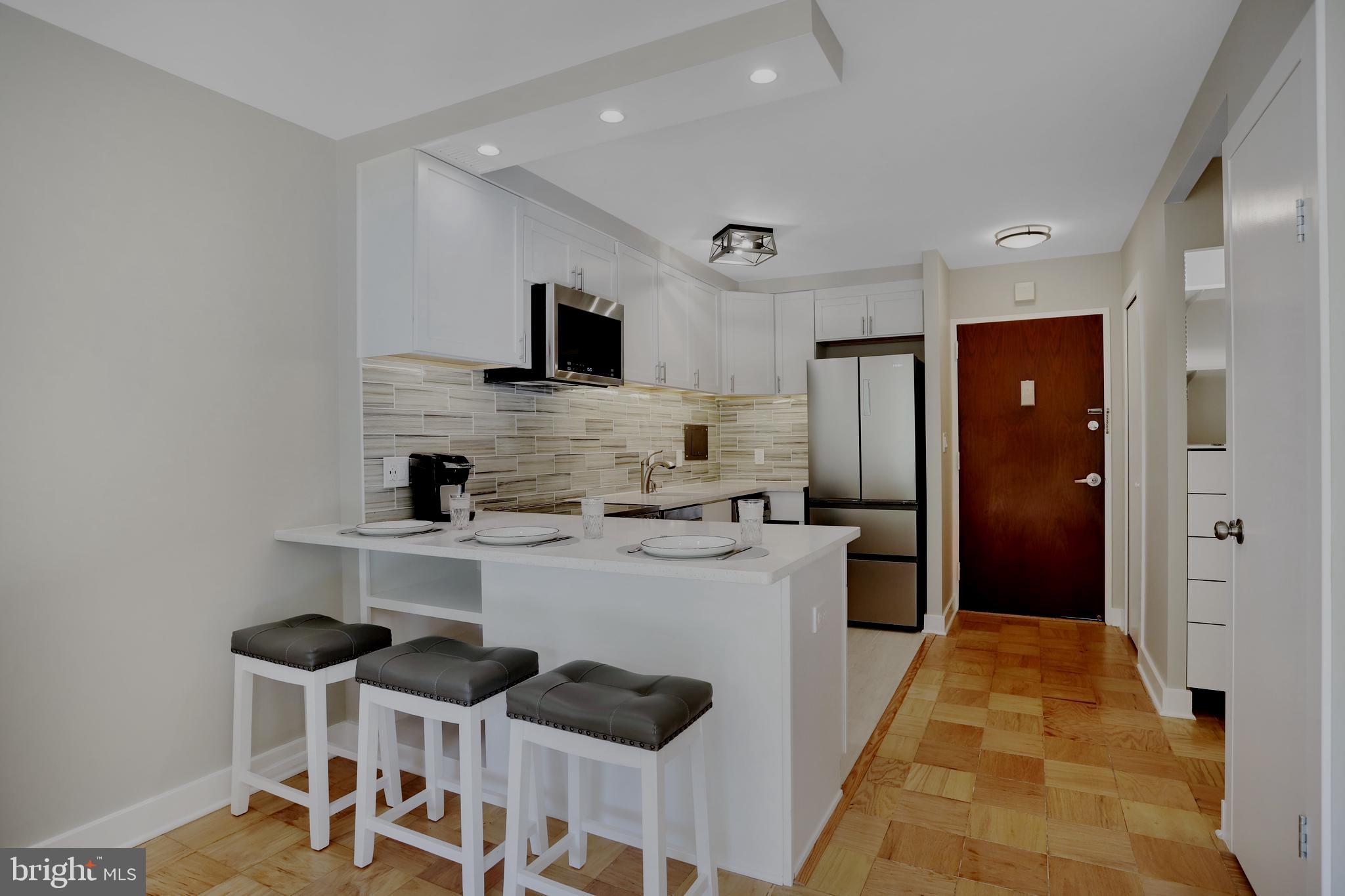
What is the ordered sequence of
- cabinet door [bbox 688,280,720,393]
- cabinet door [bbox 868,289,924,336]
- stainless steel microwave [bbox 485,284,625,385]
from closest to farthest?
stainless steel microwave [bbox 485,284,625,385] < cabinet door [bbox 688,280,720,393] < cabinet door [bbox 868,289,924,336]

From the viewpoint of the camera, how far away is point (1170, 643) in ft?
9.73

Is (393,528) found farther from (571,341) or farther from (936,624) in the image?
Answer: (936,624)

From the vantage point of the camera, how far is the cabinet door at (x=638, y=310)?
3.87 m

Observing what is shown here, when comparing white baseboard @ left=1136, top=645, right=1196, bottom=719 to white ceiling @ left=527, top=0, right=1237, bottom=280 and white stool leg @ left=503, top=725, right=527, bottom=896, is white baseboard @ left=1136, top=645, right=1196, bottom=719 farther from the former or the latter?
white stool leg @ left=503, top=725, right=527, bottom=896

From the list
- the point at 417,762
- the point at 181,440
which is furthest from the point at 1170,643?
the point at 181,440

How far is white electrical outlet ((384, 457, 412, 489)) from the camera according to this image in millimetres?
2840

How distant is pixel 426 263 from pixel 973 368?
3.81 metres

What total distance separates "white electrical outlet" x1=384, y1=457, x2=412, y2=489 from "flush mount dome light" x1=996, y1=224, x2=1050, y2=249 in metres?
3.41

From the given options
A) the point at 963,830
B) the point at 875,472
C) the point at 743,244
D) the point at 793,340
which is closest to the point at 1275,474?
the point at 963,830

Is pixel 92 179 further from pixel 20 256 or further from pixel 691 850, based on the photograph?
pixel 691 850

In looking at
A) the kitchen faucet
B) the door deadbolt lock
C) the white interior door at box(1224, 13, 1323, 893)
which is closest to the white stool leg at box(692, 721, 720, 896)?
the white interior door at box(1224, 13, 1323, 893)

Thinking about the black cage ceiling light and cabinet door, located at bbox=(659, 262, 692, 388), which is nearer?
the black cage ceiling light

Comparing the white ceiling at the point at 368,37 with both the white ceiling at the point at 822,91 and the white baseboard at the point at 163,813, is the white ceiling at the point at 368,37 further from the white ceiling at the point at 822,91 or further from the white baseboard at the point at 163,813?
the white baseboard at the point at 163,813

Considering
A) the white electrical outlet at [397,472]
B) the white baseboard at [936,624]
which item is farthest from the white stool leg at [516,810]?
the white baseboard at [936,624]
